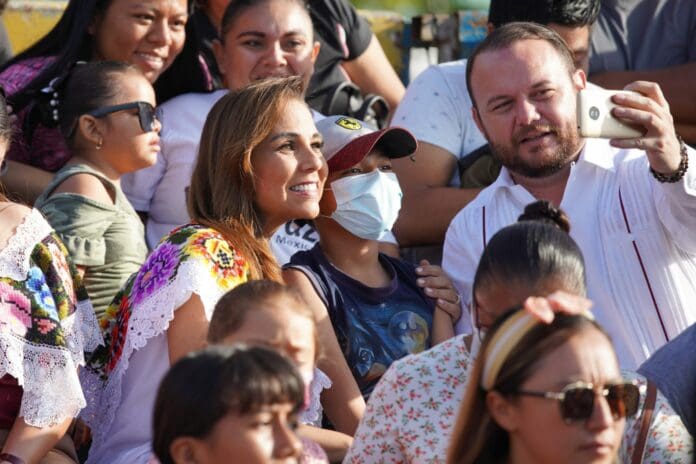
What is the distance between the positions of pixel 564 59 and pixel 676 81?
112cm

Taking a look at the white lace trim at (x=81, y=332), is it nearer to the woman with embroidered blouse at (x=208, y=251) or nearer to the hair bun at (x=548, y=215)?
the woman with embroidered blouse at (x=208, y=251)

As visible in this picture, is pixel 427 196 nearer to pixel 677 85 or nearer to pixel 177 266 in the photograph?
pixel 677 85

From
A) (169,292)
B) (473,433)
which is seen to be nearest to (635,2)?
(169,292)

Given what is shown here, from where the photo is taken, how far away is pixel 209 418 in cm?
265

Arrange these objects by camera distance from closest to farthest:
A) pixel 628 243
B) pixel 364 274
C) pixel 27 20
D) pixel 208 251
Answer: pixel 208 251, pixel 628 243, pixel 364 274, pixel 27 20

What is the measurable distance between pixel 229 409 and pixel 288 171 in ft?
5.45

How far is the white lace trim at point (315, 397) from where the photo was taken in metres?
3.86

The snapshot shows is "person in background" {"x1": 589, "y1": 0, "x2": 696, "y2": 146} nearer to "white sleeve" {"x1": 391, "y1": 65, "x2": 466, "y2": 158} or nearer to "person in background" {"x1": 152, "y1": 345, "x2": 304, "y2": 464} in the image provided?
"white sleeve" {"x1": 391, "y1": 65, "x2": 466, "y2": 158}

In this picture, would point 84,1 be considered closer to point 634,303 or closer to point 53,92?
point 53,92

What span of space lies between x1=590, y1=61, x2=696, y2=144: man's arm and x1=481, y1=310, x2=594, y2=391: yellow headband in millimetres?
2880

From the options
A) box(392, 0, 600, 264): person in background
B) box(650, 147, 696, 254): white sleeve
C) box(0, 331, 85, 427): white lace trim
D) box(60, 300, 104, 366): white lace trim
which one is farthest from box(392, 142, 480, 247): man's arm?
box(0, 331, 85, 427): white lace trim

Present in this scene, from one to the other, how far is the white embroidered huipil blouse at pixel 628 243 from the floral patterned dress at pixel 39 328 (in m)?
1.34

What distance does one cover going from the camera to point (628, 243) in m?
4.27

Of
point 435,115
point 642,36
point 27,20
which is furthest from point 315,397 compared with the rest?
point 27,20
